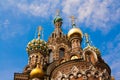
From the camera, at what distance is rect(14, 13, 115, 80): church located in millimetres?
17562

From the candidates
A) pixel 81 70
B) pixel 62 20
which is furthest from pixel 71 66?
pixel 62 20

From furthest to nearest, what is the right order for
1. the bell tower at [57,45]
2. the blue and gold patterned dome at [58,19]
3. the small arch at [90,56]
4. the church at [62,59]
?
the blue and gold patterned dome at [58,19] < the bell tower at [57,45] < the small arch at [90,56] < the church at [62,59]

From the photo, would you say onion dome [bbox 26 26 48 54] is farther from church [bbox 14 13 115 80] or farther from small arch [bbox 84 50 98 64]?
small arch [bbox 84 50 98 64]

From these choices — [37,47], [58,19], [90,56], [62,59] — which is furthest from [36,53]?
[58,19]

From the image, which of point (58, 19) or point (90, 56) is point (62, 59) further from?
point (58, 19)

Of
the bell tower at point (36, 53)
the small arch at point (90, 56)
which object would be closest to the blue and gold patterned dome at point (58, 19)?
the bell tower at point (36, 53)

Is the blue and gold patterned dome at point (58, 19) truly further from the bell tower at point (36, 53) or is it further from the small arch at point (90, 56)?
the small arch at point (90, 56)

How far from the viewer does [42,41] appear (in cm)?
2375

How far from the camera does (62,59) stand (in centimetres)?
2233

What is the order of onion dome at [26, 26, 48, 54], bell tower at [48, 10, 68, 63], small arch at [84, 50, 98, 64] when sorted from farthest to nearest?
bell tower at [48, 10, 68, 63]
onion dome at [26, 26, 48, 54]
small arch at [84, 50, 98, 64]

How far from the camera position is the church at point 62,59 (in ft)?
57.6

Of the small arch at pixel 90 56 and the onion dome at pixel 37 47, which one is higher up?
the onion dome at pixel 37 47

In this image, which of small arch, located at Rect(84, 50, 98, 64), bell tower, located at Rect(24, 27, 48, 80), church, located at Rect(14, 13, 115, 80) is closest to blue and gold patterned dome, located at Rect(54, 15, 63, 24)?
church, located at Rect(14, 13, 115, 80)

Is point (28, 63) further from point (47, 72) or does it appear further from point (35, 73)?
point (35, 73)
